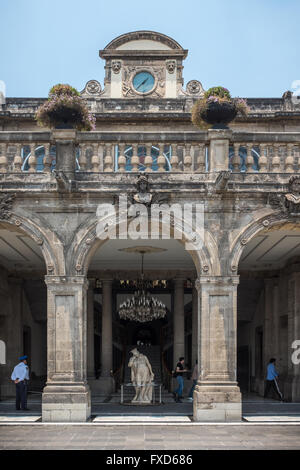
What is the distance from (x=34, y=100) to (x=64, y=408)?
→ 1335 centimetres

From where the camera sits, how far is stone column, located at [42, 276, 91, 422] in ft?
43.1

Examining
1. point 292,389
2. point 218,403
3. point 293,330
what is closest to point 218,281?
point 218,403

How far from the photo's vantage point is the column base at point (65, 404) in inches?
516

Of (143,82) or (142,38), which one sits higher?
(142,38)

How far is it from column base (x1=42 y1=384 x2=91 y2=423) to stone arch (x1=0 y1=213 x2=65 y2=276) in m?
2.37

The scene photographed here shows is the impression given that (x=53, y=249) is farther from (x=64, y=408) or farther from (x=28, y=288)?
(x=28, y=288)

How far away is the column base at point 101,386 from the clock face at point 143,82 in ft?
34.1

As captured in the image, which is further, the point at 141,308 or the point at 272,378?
the point at 141,308

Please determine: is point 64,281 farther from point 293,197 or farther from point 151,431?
point 293,197

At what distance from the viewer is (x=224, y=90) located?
14414 mm

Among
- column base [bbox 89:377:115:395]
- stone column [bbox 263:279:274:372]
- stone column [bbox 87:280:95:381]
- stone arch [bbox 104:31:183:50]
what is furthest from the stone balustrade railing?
stone arch [bbox 104:31:183:50]

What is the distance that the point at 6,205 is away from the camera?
44.9 feet

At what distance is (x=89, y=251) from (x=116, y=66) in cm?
1201

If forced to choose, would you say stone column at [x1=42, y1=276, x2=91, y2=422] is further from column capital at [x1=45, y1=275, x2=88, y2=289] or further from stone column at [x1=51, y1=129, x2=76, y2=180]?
stone column at [x1=51, y1=129, x2=76, y2=180]
